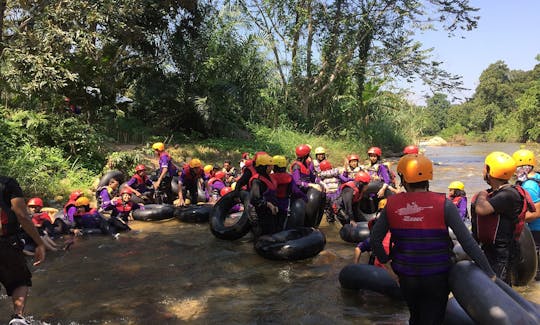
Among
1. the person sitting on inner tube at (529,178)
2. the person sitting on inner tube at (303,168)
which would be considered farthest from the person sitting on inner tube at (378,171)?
the person sitting on inner tube at (529,178)

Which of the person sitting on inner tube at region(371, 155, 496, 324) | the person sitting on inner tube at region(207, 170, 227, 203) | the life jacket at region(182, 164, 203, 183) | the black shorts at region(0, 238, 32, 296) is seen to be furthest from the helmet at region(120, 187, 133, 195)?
the person sitting on inner tube at region(371, 155, 496, 324)

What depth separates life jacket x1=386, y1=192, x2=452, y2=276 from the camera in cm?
284

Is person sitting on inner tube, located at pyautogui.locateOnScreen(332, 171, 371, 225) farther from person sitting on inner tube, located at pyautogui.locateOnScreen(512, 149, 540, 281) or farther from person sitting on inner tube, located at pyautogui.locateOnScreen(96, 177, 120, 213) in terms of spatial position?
person sitting on inner tube, located at pyautogui.locateOnScreen(96, 177, 120, 213)

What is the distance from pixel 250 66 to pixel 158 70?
4.80 m

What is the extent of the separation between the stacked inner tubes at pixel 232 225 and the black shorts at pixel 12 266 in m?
3.77

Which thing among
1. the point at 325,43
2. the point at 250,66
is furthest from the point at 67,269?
the point at 325,43

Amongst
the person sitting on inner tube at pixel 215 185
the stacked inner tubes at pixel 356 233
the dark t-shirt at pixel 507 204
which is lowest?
the stacked inner tubes at pixel 356 233

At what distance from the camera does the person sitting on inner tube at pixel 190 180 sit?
9844 millimetres

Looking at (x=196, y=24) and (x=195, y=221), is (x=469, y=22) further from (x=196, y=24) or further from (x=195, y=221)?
(x=195, y=221)

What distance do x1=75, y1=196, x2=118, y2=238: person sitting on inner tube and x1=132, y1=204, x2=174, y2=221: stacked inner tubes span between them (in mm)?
1293

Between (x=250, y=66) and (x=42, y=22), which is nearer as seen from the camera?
(x=42, y=22)

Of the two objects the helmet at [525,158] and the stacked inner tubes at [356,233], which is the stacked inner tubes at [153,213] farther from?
the helmet at [525,158]

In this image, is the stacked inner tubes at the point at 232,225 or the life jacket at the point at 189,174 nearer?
the stacked inner tubes at the point at 232,225

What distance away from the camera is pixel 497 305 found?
2801 millimetres
